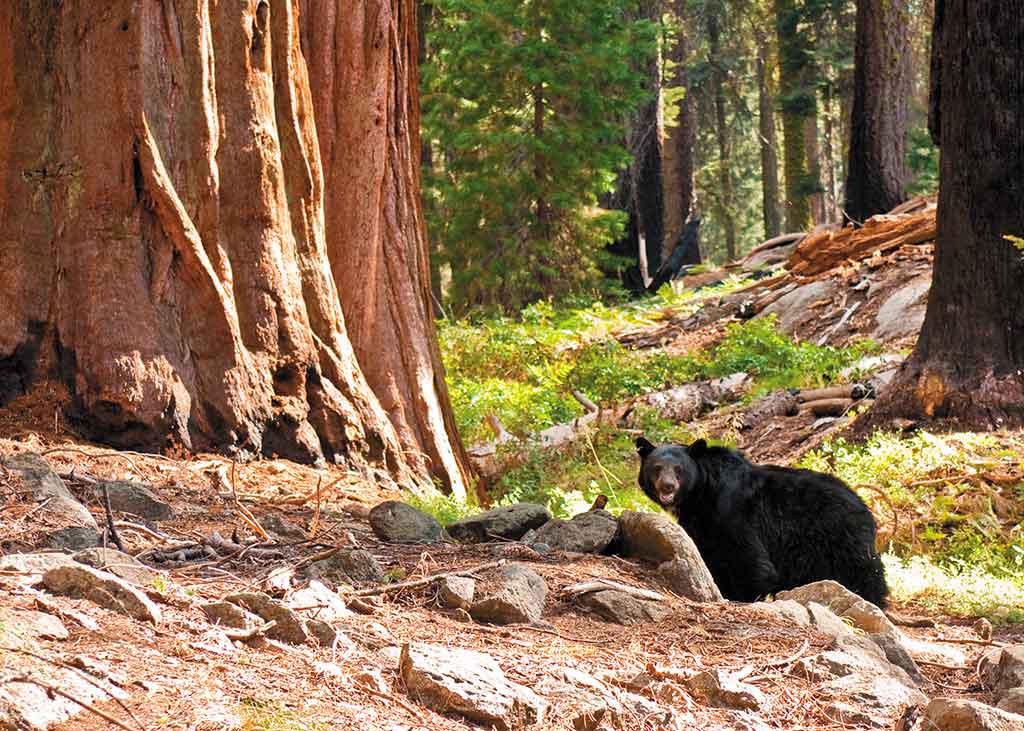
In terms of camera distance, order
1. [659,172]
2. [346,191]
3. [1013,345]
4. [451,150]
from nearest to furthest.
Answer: [346,191], [1013,345], [451,150], [659,172]

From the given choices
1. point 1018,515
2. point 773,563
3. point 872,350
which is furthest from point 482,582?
point 872,350

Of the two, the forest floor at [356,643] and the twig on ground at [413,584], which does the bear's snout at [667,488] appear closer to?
the forest floor at [356,643]

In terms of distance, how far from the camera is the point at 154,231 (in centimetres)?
680

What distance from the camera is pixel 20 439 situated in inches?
251

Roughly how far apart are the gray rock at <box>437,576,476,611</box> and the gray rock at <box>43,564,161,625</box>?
1.16m

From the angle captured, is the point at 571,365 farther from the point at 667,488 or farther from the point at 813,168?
the point at 813,168

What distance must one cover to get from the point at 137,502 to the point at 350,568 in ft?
4.68

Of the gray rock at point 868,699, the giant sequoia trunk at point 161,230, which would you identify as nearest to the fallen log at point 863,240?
the giant sequoia trunk at point 161,230

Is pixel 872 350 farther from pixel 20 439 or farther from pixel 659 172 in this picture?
pixel 659 172

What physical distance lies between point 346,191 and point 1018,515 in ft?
16.8

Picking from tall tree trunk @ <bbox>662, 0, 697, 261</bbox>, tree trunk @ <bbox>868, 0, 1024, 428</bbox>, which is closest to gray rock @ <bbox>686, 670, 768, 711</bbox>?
tree trunk @ <bbox>868, 0, 1024, 428</bbox>

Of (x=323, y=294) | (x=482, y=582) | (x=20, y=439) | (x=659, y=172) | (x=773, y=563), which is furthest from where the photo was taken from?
(x=659, y=172)

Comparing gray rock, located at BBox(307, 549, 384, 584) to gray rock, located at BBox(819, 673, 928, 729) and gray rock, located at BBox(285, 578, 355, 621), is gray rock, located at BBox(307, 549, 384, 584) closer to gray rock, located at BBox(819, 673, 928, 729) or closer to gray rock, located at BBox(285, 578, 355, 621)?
gray rock, located at BBox(285, 578, 355, 621)

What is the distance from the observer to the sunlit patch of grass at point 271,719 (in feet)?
9.57
